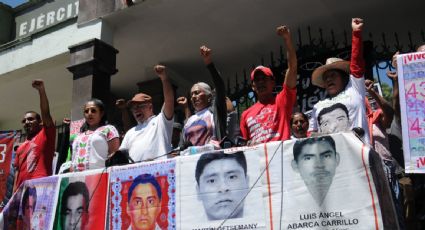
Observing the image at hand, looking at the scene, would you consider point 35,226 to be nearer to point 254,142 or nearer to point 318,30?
point 254,142

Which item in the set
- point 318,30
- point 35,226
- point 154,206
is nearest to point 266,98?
point 154,206

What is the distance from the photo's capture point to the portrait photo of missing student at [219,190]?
3543 mm

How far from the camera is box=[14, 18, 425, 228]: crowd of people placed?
13.6ft

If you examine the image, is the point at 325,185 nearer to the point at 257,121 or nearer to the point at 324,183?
the point at 324,183

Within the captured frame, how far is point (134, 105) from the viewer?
5094mm

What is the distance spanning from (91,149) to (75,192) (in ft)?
1.85

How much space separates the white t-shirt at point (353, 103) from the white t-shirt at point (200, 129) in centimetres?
89

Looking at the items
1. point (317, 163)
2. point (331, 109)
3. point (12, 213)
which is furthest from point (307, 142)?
point (12, 213)

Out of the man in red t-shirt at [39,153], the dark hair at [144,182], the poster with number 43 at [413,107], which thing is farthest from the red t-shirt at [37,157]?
the poster with number 43 at [413,107]

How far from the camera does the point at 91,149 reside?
477cm

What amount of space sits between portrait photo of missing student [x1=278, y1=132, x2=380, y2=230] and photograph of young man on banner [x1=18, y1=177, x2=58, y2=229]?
1991mm

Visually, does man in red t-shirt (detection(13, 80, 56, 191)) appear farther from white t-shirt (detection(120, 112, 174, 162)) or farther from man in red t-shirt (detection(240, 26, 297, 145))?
man in red t-shirt (detection(240, 26, 297, 145))

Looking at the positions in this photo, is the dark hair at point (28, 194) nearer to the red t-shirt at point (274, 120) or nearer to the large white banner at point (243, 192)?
the large white banner at point (243, 192)

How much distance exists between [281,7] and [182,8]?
1.37m
